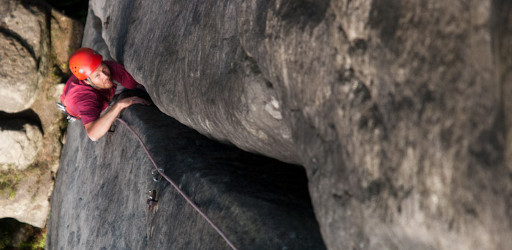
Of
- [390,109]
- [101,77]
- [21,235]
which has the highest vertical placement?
[390,109]

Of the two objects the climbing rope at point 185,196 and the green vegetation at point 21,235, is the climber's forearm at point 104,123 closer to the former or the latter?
the climbing rope at point 185,196

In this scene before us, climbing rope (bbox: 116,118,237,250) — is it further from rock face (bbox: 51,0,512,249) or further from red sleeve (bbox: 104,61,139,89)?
red sleeve (bbox: 104,61,139,89)

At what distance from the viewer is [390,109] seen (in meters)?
1.38

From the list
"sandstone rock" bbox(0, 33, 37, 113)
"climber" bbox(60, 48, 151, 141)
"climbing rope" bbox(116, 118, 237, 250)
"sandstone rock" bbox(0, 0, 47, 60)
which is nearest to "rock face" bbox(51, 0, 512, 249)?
"climbing rope" bbox(116, 118, 237, 250)

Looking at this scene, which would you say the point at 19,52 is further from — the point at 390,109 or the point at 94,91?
the point at 390,109

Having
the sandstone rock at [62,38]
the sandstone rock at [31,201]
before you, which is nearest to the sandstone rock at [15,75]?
the sandstone rock at [62,38]

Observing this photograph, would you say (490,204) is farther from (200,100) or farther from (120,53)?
(120,53)

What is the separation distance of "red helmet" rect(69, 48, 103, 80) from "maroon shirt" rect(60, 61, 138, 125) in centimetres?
16

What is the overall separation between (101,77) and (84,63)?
0.21m

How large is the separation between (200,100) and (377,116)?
154 cm

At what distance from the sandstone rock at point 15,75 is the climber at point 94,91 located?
1.86 m

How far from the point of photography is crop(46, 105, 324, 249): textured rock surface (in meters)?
2.39

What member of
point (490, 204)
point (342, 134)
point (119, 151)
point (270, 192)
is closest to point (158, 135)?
point (119, 151)

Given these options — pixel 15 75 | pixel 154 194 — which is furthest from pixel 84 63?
pixel 15 75
